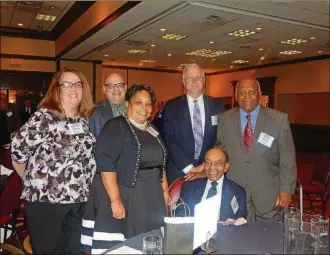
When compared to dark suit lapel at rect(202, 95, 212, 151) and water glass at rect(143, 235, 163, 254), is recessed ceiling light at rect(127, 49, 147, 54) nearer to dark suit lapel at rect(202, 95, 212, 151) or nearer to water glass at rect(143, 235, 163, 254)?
dark suit lapel at rect(202, 95, 212, 151)

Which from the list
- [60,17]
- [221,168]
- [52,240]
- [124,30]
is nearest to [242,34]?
[124,30]

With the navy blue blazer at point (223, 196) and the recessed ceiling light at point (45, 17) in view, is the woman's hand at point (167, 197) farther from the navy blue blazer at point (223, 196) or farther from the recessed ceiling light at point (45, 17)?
the recessed ceiling light at point (45, 17)

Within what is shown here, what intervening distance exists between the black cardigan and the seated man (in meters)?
0.38

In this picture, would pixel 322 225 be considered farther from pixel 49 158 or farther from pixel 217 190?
pixel 49 158

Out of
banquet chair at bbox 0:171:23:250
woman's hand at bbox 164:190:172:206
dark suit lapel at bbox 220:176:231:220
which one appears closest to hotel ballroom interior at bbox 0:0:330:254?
banquet chair at bbox 0:171:23:250

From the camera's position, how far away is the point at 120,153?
6.99 ft

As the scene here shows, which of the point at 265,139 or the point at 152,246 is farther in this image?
the point at 265,139

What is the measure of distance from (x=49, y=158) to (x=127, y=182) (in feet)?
1.59

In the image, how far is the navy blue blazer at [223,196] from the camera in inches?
83.4

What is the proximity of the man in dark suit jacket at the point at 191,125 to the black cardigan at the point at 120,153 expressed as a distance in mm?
860

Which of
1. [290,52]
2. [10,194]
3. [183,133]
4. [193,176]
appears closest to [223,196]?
[193,176]

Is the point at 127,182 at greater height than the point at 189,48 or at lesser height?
lesser

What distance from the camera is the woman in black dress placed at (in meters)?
2.04

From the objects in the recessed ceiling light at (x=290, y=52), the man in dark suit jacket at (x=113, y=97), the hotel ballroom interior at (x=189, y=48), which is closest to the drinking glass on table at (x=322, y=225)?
the man in dark suit jacket at (x=113, y=97)
